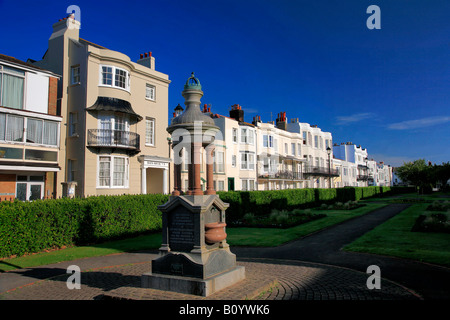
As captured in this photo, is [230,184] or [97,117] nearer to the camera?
[97,117]

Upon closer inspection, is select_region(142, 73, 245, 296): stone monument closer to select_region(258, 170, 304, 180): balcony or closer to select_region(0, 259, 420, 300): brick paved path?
select_region(0, 259, 420, 300): brick paved path

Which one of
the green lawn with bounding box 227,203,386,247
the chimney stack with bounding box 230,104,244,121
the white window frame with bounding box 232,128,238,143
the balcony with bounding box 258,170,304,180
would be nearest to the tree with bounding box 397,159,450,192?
the balcony with bounding box 258,170,304,180

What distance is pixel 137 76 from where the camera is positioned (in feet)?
84.7

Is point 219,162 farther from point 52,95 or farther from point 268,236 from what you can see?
point 268,236

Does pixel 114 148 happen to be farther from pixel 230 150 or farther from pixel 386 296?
pixel 386 296

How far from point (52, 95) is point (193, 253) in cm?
A: 1946

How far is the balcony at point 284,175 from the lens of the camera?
41719 mm

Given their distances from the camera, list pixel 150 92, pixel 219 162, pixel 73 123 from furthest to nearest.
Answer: pixel 219 162
pixel 150 92
pixel 73 123

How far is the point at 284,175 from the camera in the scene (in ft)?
149

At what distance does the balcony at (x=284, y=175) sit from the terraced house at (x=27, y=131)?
2609cm

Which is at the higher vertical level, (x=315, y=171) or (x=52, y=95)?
(x=52, y=95)

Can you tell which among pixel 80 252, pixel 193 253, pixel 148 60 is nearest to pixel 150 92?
pixel 148 60

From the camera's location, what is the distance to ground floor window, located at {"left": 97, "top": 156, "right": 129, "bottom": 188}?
22516 mm

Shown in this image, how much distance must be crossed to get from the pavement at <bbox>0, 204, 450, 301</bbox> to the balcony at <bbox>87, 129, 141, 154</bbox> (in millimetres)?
11471
